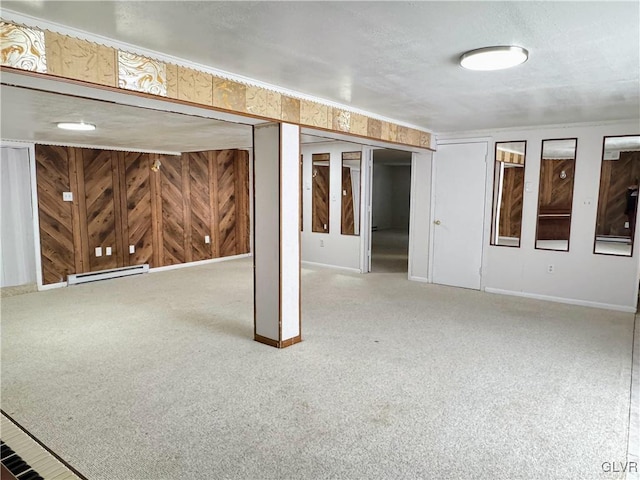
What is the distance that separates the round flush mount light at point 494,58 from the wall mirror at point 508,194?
325 centimetres

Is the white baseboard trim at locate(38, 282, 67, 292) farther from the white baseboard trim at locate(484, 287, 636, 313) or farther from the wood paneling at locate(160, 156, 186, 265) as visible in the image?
the white baseboard trim at locate(484, 287, 636, 313)

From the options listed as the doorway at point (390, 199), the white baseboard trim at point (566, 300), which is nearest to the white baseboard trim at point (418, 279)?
the white baseboard trim at point (566, 300)

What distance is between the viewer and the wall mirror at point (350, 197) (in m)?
7.04

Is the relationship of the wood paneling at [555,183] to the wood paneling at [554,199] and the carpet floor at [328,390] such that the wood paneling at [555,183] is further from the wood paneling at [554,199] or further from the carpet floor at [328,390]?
the carpet floor at [328,390]

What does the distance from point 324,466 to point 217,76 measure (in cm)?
244

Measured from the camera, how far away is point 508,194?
5.90m

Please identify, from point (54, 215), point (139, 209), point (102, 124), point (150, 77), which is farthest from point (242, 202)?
point (150, 77)

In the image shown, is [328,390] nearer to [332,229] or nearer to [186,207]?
[332,229]

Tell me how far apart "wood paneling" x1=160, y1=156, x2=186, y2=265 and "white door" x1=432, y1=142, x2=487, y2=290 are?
4.33 meters

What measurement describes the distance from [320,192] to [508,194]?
305 centimetres

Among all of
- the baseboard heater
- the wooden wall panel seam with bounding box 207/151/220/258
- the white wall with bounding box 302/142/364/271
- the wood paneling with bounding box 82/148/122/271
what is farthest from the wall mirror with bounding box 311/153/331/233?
the wood paneling with bounding box 82/148/122/271

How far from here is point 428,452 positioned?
7.02 ft

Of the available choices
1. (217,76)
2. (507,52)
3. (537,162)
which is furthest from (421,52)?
(537,162)

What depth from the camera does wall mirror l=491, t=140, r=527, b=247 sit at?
549 centimetres
